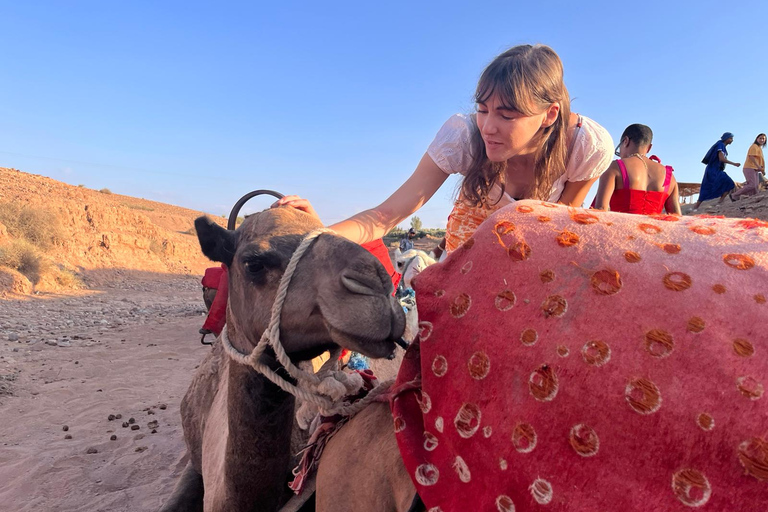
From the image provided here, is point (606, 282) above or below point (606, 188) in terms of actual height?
below

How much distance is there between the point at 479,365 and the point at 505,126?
51.4 inches

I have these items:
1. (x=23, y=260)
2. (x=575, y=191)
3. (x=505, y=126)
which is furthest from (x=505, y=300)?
(x=23, y=260)

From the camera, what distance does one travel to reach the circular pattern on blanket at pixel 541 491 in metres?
0.93

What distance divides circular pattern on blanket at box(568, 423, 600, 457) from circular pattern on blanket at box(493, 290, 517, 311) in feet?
1.00

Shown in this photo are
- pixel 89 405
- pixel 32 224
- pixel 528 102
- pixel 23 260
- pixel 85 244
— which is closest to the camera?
pixel 528 102

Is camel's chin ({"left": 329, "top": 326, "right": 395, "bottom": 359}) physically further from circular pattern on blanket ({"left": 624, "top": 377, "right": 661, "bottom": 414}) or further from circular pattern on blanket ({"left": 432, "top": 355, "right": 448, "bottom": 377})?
circular pattern on blanket ({"left": 624, "top": 377, "right": 661, "bottom": 414})

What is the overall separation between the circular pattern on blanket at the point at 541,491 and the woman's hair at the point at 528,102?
59.9 inches

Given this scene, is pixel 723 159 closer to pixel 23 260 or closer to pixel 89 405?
pixel 89 405

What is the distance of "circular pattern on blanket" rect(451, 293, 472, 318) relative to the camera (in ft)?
3.94

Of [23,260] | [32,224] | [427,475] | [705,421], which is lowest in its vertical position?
[23,260]

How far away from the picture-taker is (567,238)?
117 centimetres

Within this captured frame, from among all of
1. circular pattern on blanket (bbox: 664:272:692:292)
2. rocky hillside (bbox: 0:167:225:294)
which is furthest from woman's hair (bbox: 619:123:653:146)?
rocky hillside (bbox: 0:167:225:294)

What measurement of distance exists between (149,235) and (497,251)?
79.5 feet

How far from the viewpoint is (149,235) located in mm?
22438
